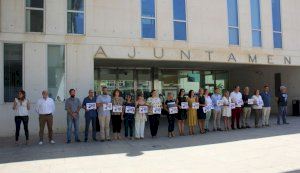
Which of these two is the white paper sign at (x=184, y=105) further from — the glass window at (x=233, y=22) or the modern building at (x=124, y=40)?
the glass window at (x=233, y=22)

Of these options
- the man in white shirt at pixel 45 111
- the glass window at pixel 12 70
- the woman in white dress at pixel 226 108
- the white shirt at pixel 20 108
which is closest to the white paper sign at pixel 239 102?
the woman in white dress at pixel 226 108

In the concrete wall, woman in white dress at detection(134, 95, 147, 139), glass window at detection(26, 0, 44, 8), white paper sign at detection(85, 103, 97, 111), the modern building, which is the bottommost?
woman in white dress at detection(134, 95, 147, 139)

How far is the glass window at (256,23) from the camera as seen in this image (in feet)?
→ 63.9

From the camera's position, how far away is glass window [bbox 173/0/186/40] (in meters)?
16.8

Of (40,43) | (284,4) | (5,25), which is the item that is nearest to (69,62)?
(40,43)

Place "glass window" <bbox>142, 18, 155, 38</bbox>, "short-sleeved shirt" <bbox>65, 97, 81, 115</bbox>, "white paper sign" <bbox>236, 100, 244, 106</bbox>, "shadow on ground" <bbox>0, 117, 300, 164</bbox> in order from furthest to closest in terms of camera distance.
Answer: "glass window" <bbox>142, 18, 155, 38</bbox> → "white paper sign" <bbox>236, 100, 244, 106</bbox> → "short-sleeved shirt" <bbox>65, 97, 81, 115</bbox> → "shadow on ground" <bbox>0, 117, 300, 164</bbox>

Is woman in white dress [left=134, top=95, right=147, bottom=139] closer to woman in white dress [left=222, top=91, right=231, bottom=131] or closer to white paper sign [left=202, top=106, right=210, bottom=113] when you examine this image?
white paper sign [left=202, top=106, right=210, bottom=113]

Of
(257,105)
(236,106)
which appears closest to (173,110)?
(236,106)

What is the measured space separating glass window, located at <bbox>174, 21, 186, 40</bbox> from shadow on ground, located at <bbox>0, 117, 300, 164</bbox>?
5.18 meters

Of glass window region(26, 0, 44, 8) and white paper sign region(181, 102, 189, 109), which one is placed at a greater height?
glass window region(26, 0, 44, 8)

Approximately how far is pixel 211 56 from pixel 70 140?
860 centimetres

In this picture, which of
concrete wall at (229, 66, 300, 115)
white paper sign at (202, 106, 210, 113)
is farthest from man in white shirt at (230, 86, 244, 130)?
concrete wall at (229, 66, 300, 115)

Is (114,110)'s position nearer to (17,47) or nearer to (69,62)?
(69,62)

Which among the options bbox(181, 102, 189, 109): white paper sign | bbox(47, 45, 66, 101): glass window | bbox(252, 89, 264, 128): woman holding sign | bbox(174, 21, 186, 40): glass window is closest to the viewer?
bbox(181, 102, 189, 109): white paper sign
